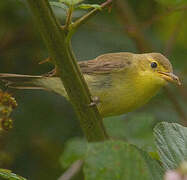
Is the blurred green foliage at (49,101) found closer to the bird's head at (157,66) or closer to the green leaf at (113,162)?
the bird's head at (157,66)

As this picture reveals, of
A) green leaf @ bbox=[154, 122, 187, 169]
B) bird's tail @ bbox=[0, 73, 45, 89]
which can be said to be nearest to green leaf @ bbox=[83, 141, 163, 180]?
green leaf @ bbox=[154, 122, 187, 169]

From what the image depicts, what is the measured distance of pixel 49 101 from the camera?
12.9 feet

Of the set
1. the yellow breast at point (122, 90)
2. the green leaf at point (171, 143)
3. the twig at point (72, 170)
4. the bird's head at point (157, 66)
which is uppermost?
the green leaf at point (171, 143)

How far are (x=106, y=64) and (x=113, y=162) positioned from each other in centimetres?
220

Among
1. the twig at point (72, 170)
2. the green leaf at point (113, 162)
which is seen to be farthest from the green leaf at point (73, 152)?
the green leaf at point (113, 162)

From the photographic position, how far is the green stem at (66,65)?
1.36 metres

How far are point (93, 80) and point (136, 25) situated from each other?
3.00ft

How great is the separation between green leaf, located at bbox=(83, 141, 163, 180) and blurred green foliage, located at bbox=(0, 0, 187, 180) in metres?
2.23

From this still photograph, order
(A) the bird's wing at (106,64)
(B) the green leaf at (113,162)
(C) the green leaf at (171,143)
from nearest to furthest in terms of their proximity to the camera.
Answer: (B) the green leaf at (113,162)
(C) the green leaf at (171,143)
(A) the bird's wing at (106,64)

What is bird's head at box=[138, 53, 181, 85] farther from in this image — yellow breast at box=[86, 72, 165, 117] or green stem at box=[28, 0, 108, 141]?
green stem at box=[28, 0, 108, 141]

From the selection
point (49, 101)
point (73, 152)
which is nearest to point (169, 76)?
point (73, 152)

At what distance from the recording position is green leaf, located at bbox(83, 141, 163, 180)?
958mm

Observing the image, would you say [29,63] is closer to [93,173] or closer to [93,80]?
[93,80]

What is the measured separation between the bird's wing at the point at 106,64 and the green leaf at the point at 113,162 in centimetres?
210
